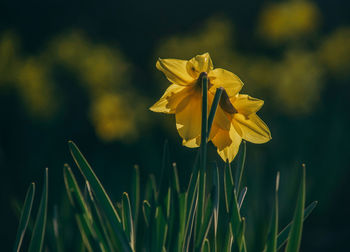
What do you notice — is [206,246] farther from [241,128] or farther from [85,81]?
[85,81]

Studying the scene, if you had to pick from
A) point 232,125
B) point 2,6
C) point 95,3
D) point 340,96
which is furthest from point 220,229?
point 95,3

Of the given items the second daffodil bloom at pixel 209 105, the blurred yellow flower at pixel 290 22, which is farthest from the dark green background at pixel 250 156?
the second daffodil bloom at pixel 209 105

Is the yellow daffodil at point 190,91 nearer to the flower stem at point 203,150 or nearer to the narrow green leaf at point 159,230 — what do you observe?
the flower stem at point 203,150

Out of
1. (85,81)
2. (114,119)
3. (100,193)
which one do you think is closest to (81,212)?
(100,193)

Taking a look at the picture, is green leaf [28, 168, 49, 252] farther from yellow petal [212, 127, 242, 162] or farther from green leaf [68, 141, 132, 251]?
yellow petal [212, 127, 242, 162]

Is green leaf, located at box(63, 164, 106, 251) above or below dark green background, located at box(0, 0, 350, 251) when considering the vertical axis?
above

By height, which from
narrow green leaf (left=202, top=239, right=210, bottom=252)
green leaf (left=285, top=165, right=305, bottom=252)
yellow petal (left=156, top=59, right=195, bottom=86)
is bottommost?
narrow green leaf (left=202, top=239, right=210, bottom=252)

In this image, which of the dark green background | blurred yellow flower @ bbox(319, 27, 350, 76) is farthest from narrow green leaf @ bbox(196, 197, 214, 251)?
blurred yellow flower @ bbox(319, 27, 350, 76)
